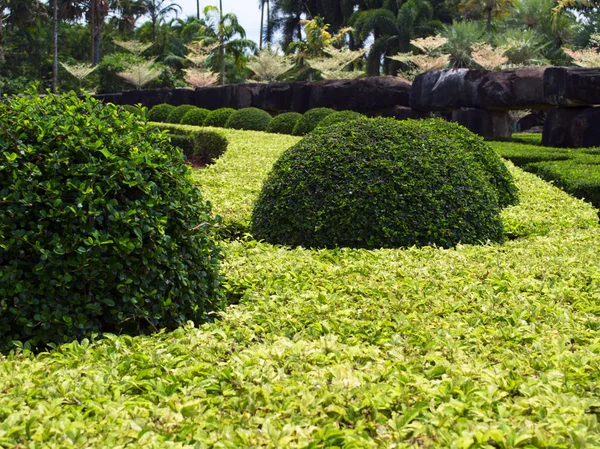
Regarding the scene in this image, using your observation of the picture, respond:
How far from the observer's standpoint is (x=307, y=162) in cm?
548

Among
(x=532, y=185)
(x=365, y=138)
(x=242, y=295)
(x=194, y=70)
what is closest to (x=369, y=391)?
(x=242, y=295)

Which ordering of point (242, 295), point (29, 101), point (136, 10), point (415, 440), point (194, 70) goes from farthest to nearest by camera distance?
point (136, 10)
point (194, 70)
point (242, 295)
point (29, 101)
point (415, 440)

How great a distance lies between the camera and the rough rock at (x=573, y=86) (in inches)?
577

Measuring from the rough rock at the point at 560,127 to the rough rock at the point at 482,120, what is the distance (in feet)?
6.87

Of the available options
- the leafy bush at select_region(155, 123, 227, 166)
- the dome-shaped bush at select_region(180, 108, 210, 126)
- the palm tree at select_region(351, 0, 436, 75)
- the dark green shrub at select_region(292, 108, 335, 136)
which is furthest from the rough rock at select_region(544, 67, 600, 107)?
the palm tree at select_region(351, 0, 436, 75)

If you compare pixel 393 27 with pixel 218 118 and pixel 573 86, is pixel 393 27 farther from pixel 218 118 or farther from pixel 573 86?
pixel 573 86

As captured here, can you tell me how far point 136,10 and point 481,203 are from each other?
51.6 metres

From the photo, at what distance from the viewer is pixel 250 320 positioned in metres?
3.44

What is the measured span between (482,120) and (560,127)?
274 cm

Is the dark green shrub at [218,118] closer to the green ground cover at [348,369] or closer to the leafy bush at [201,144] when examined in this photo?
the leafy bush at [201,144]

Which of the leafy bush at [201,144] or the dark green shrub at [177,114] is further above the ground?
the dark green shrub at [177,114]

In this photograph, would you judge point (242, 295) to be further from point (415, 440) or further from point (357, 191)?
point (415, 440)

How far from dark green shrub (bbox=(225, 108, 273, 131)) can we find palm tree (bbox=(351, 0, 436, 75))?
26555 mm

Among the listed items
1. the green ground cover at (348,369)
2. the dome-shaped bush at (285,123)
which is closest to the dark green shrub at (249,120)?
the dome-shaped bush at (285,123)
